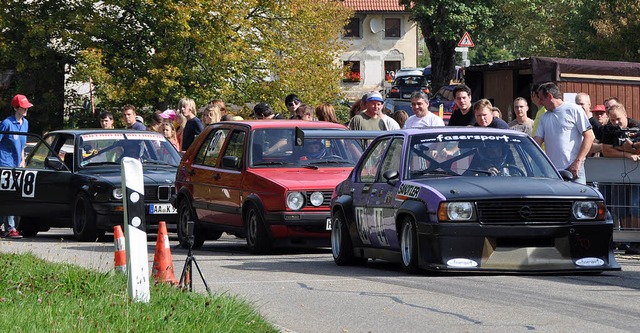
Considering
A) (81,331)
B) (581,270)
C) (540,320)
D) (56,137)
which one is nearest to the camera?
(81,331)

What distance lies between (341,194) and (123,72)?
2979 cm

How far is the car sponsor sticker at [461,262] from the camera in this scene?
12391 mm

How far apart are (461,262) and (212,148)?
619 cm

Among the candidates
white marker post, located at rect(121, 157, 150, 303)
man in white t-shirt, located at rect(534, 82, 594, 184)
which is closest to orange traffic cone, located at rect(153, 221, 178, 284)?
white marker post, located at rect(121, 157, 150, 303)

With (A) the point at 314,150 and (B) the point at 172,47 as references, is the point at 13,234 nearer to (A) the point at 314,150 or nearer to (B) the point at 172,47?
(A) the point at 314,150

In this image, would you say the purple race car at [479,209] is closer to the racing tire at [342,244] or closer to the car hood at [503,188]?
the car hood at [503,188]

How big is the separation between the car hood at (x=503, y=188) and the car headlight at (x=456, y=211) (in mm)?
61

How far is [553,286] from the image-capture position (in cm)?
1186

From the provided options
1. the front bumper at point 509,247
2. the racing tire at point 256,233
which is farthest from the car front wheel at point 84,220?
the front bumper at point 509,247

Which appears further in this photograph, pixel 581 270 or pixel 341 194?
pixel 341 194

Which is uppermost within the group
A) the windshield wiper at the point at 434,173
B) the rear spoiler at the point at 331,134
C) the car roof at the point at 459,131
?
the car roof at the point at 459,131

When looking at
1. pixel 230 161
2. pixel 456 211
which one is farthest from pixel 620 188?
pixel 230 161

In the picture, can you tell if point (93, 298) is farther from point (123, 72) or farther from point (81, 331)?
point (123, 72)

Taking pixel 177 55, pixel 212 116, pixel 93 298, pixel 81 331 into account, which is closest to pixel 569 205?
pixel 93 298
